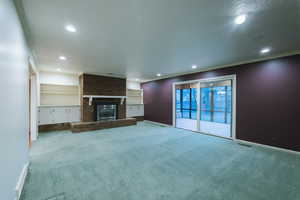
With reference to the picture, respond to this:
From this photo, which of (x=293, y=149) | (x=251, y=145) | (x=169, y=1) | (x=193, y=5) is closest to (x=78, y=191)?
(x=169, y=1)

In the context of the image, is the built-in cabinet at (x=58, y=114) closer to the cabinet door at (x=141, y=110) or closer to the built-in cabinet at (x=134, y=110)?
the built-in cabinet at (x=134, y=110)

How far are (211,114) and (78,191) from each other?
692 centimetres

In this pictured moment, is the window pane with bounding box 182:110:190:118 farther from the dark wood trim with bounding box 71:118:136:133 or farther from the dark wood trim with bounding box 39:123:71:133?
the dark wood trim with bounding box 39:123:71:133

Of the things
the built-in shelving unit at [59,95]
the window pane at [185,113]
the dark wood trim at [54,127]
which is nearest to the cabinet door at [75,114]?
the dark wood trim at [54,127]

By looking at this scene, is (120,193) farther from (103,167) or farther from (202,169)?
(202,169)

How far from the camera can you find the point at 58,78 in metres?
5.84

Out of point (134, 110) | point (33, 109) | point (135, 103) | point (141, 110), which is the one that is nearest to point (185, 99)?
point (141, 110)

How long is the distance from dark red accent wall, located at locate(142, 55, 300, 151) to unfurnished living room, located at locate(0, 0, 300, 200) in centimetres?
2

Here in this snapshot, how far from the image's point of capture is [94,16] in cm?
191

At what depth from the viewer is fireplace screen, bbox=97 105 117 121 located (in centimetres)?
609

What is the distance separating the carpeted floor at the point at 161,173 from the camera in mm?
1831

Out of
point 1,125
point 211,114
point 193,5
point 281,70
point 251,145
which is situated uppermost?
point 193,5

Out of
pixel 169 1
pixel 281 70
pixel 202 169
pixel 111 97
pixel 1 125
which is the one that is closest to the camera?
pixel 1 125

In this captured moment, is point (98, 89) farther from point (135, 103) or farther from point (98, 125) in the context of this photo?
point (135, 103)
